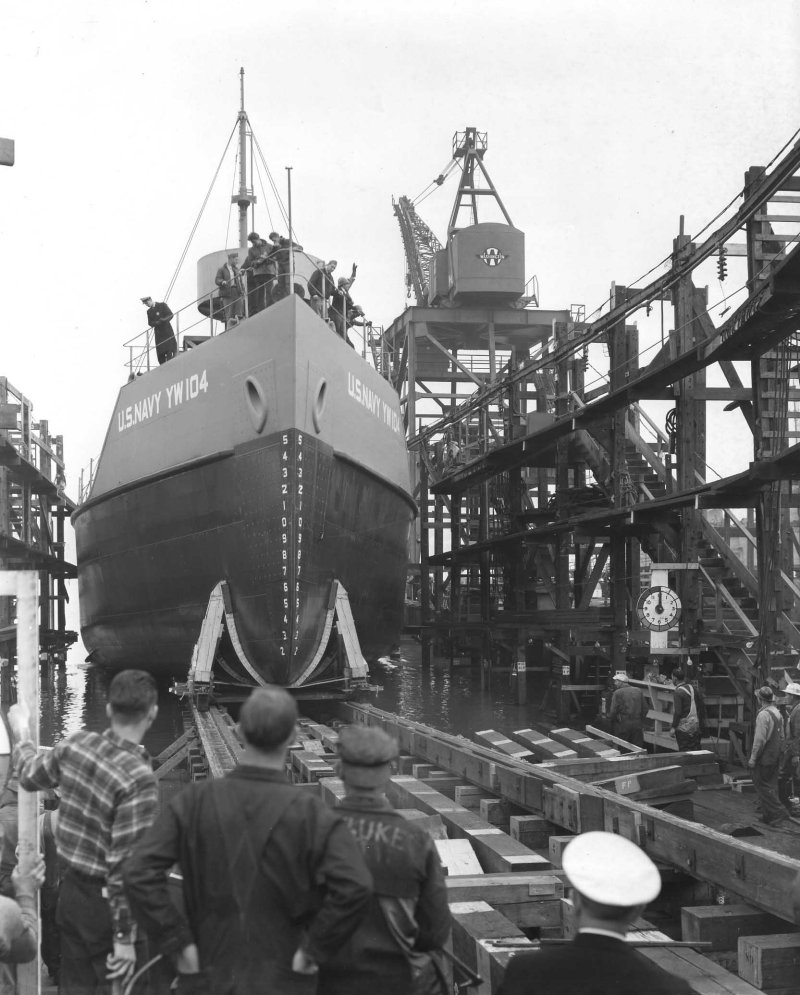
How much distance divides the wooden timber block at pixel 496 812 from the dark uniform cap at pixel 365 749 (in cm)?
394

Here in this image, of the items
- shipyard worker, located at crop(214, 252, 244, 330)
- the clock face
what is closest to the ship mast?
shipyard worker, located at crop(214, 252, 244, 330)

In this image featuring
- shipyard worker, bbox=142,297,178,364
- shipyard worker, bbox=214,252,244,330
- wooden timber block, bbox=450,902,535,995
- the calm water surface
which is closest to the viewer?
wooden timber block, bbox=450,902,535,995

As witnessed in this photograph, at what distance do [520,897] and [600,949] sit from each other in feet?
8.05

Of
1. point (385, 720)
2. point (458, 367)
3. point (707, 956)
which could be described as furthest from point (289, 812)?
point (458, 367)

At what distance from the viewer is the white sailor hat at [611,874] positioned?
7.51 feet

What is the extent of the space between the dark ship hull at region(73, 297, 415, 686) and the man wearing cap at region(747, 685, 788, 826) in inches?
221

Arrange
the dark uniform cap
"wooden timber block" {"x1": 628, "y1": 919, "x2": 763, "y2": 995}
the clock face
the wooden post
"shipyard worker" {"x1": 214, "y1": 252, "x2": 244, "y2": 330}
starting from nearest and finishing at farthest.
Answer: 1. the dark uniform cap
2. the wooden post
3. "wooden timber block" {"x1": 628, "y1": 919, "x2": 763, "y2": 995}
4. the clock face
5. "shipyard worker" {"x1": 214, "y1": 252, "x2": 244, "y2": 330}

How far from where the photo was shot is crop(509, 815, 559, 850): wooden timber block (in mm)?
6168

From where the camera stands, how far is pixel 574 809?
5754 mm

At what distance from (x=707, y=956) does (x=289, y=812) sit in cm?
283

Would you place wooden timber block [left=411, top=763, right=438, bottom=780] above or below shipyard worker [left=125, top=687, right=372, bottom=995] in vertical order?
below

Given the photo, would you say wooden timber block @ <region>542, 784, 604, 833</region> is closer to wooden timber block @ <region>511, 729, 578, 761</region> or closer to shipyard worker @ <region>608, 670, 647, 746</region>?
wooden timber block @ <region>511, 729, 578, 761</region>

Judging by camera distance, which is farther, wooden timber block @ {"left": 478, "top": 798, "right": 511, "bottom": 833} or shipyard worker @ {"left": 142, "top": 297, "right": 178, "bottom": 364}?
shipyard worker @ {"left": 142, "top": 297, "right": 178, "bottom": 364}

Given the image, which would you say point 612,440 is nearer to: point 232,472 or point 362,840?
point 232,472
